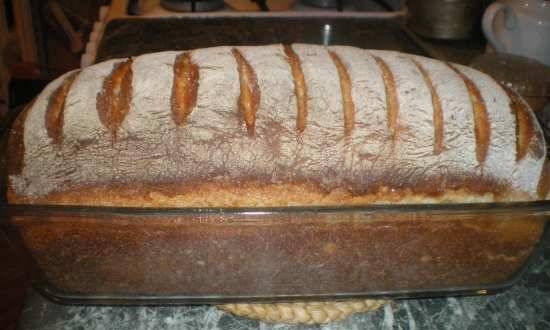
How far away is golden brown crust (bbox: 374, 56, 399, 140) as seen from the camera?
92 centimetres

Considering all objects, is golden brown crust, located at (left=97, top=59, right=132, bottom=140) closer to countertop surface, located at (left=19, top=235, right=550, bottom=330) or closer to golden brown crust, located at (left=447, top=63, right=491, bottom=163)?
countertop surface, located at (left=19, top=235, right=550, bottom=330)

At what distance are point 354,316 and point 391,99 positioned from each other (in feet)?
1.55

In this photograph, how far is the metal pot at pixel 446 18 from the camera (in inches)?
79.6

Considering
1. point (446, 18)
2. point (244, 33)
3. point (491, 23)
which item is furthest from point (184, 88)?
point (446, 18)

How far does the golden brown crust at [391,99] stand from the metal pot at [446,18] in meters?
1.20

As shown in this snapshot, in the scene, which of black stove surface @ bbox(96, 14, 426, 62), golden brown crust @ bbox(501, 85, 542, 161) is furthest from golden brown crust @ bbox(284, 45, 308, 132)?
black stove surface @ bbox(96, 14, 426, 62)

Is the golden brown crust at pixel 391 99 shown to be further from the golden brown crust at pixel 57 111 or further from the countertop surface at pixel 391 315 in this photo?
the golden brown crust at pixel 57 111

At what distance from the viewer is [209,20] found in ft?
6.93

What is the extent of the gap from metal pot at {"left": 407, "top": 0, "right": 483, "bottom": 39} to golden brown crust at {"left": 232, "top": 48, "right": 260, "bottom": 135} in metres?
1.39

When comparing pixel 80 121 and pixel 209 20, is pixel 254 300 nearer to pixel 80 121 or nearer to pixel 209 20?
pixel 80 121

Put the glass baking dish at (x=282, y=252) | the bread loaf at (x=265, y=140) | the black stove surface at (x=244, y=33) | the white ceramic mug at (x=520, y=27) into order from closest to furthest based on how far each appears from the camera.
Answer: the glass baking dish at (x=282, y=252), the bread loaf at (x=265, y=140), the white ceramic mug at (x=520, y=27), the black stove surface at (x=244, y=33)

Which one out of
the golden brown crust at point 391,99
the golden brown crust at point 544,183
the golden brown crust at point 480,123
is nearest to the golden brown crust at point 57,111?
the golden brown crust at point 391,99

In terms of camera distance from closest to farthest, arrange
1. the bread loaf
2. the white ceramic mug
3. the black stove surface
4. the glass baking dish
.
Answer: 1. the glass baking dish
2. the bread loaf
3. the white ceramic mug
4. the black stove surface

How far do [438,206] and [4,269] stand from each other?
182 cm
